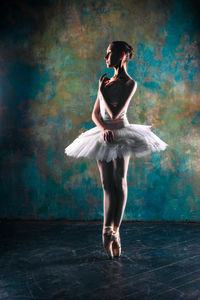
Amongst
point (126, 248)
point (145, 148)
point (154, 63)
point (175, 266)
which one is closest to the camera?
point (175, 266)

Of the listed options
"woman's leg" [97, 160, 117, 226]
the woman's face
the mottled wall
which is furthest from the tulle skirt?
the mottled wall

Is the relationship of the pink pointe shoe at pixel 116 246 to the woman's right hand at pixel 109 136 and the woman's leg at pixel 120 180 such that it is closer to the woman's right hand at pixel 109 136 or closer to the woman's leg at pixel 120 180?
the woman's leg at pixel 120 180

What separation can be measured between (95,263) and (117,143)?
3.17ft

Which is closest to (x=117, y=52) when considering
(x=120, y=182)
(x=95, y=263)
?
(x=120, y=182)

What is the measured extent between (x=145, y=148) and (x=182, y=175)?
1473mm

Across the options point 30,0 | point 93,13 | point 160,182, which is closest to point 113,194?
point 160,182

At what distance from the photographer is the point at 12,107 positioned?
146 inches

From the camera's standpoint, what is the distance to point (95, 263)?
90.1 inches

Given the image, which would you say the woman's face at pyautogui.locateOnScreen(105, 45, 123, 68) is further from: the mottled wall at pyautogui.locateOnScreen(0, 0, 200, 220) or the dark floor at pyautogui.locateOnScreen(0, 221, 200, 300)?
the dark floor at pyautogui.locateOnScreen(0, 221, 200, 300)

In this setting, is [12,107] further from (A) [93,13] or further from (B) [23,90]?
(A) [93,13]

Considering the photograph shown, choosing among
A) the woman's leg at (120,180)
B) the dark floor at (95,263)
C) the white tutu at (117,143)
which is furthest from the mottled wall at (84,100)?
the woman's leg at (120,180)

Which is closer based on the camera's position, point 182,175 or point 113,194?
point 113,194

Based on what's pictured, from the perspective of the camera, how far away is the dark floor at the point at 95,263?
5.94 ft

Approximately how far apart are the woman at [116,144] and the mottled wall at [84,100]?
1199 mm
